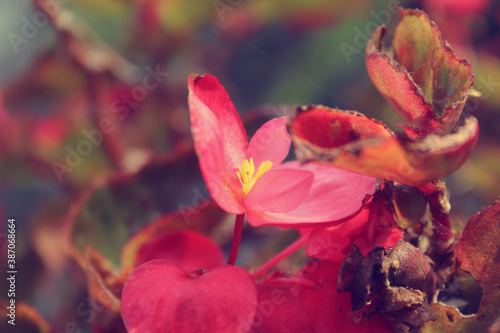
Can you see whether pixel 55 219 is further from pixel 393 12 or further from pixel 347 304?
pixel 393 12

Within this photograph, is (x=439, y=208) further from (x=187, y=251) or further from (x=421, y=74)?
(x=187, y=251)

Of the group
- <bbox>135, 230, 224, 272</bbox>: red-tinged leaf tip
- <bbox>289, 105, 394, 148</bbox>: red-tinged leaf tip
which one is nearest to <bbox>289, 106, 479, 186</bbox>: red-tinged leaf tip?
<bbox>289, 105, 394, 148</bbox>: red-tinged leaf tip

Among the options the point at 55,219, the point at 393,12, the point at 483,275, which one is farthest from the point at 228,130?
the point at 393,12

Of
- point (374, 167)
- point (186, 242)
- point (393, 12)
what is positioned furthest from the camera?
point (393, 12)

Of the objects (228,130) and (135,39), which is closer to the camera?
(228,130)

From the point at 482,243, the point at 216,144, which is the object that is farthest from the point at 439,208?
the point at 216,144

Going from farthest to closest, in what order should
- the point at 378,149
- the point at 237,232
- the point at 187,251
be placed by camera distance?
1. the point at 187,251
2. the point at 237,232
3. the point at 378,149
